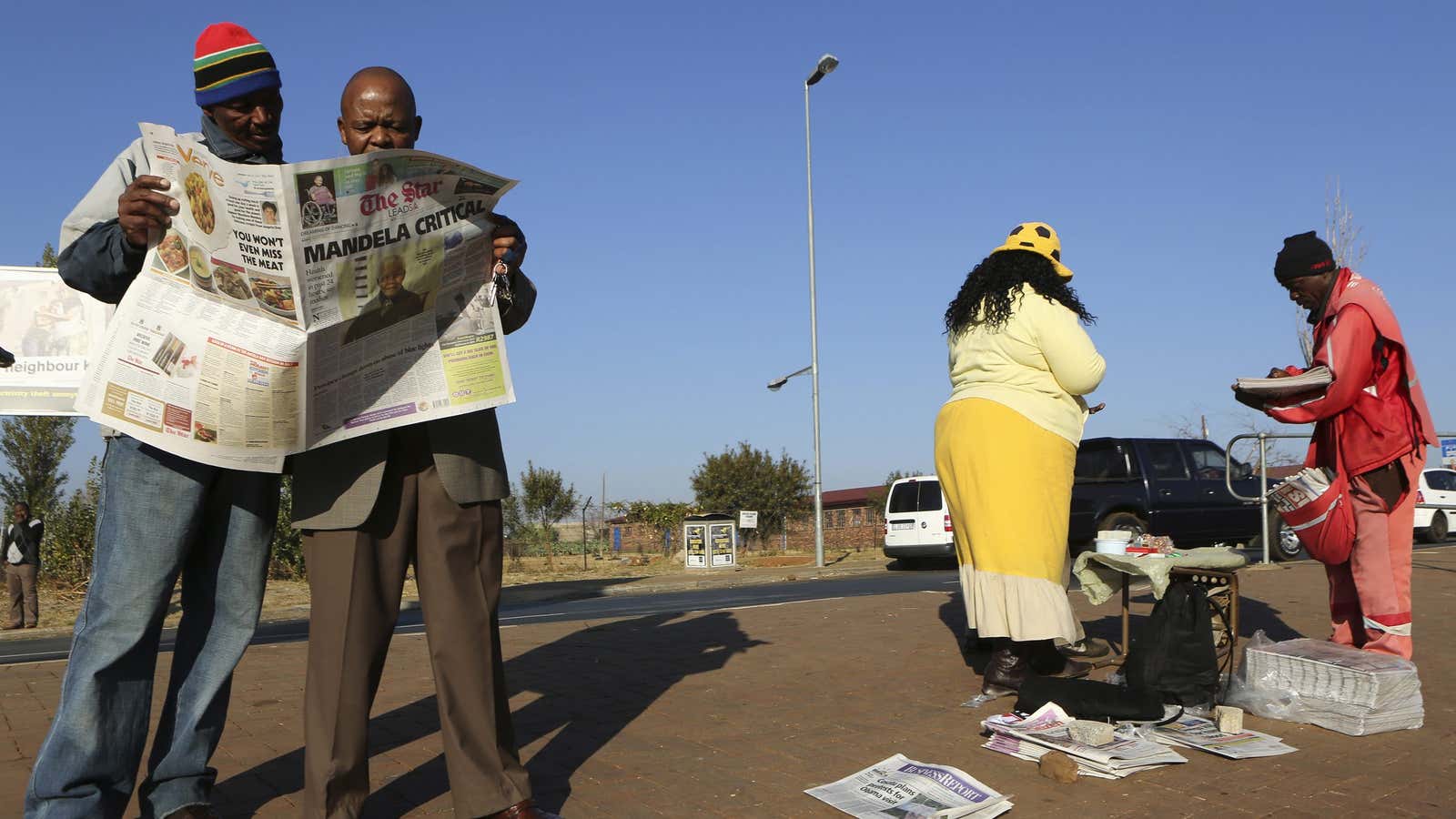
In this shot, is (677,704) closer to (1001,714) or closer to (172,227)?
(1001,714)

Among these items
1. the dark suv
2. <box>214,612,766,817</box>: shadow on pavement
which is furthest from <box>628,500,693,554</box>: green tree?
<box>214,612,766,817</box>: shadow on pavement

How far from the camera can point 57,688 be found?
5.36m

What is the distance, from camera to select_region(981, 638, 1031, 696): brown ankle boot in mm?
4723

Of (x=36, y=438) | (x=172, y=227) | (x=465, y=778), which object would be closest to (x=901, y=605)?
(x=465, y=778)

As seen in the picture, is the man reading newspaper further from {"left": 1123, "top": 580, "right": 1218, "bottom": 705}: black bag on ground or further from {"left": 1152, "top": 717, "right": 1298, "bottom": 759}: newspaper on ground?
{"left": 1123, "top": 580, "right": 1218, "bottom": 705}: black bag on ground

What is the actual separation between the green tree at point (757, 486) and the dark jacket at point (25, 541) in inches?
1209

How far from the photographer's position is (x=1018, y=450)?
4793 millimetres

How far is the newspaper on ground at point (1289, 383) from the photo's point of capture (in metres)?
4.39

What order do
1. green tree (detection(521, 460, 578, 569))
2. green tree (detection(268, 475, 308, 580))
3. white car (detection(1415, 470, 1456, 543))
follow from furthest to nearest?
green tree (detection(521, 460, 578, 569)) → white car (detection(1415, 470, 1456, 543)) → green tree (detection(268, 475, 308, 580))

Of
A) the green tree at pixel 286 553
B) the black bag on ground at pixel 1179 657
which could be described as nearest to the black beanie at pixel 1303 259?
the black bag on ground at pixel 1179 657

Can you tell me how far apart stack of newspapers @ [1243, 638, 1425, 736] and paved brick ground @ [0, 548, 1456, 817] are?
0.07 meters

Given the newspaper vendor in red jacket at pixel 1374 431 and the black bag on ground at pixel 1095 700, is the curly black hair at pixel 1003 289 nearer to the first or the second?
the newspaper vendor in red jacket at pixel 1374 431

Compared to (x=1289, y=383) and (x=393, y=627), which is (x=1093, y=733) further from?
(x=393, y=627)

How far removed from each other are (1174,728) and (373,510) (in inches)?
119
